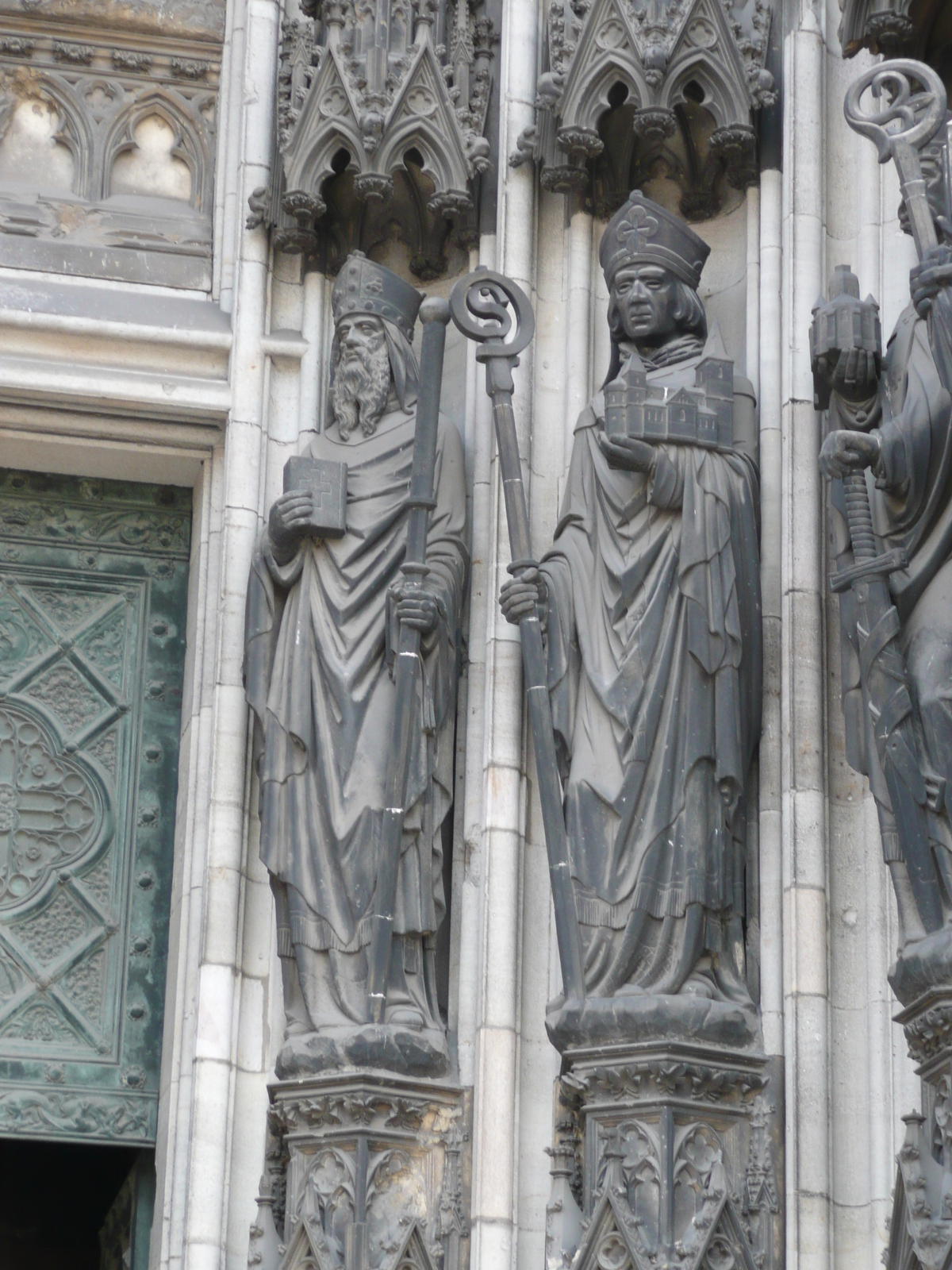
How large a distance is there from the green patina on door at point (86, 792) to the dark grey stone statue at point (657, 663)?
5.02 feet

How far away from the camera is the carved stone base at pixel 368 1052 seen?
7.93 meters

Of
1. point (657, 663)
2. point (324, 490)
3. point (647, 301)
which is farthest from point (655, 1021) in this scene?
point (647, 301)

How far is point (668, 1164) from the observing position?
24.8ft

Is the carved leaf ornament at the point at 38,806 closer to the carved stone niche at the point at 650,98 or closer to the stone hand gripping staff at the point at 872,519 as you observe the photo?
the carved stone niche at the point at 650,98

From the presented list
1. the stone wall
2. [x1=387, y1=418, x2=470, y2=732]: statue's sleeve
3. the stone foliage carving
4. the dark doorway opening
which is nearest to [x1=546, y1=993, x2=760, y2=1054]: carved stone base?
the stone wall

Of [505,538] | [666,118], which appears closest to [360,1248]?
[505,538]

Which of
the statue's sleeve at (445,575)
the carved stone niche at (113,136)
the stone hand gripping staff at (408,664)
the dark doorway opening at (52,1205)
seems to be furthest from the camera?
the dark doorway opening at (52,1205)

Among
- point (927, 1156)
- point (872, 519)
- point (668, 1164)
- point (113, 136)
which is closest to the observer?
point (927, 1156)

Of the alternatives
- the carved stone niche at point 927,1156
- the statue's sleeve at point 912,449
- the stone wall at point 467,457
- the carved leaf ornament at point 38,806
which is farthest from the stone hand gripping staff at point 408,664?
the carved stone niche at point 927,1156

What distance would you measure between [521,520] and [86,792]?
69.6 inches

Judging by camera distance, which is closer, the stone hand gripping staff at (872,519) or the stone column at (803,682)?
the stone hand gripping staff at (872,519)

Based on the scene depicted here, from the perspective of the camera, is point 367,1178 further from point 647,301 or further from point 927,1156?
point 647,301

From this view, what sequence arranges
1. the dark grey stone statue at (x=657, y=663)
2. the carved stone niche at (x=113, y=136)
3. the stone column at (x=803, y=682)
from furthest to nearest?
the carved stone niche at (x=113, y=136) → the dark grey stone statue at (x=657, y=663) → the stone column at (x=803, y=682)

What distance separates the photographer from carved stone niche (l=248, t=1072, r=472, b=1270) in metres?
7.80
